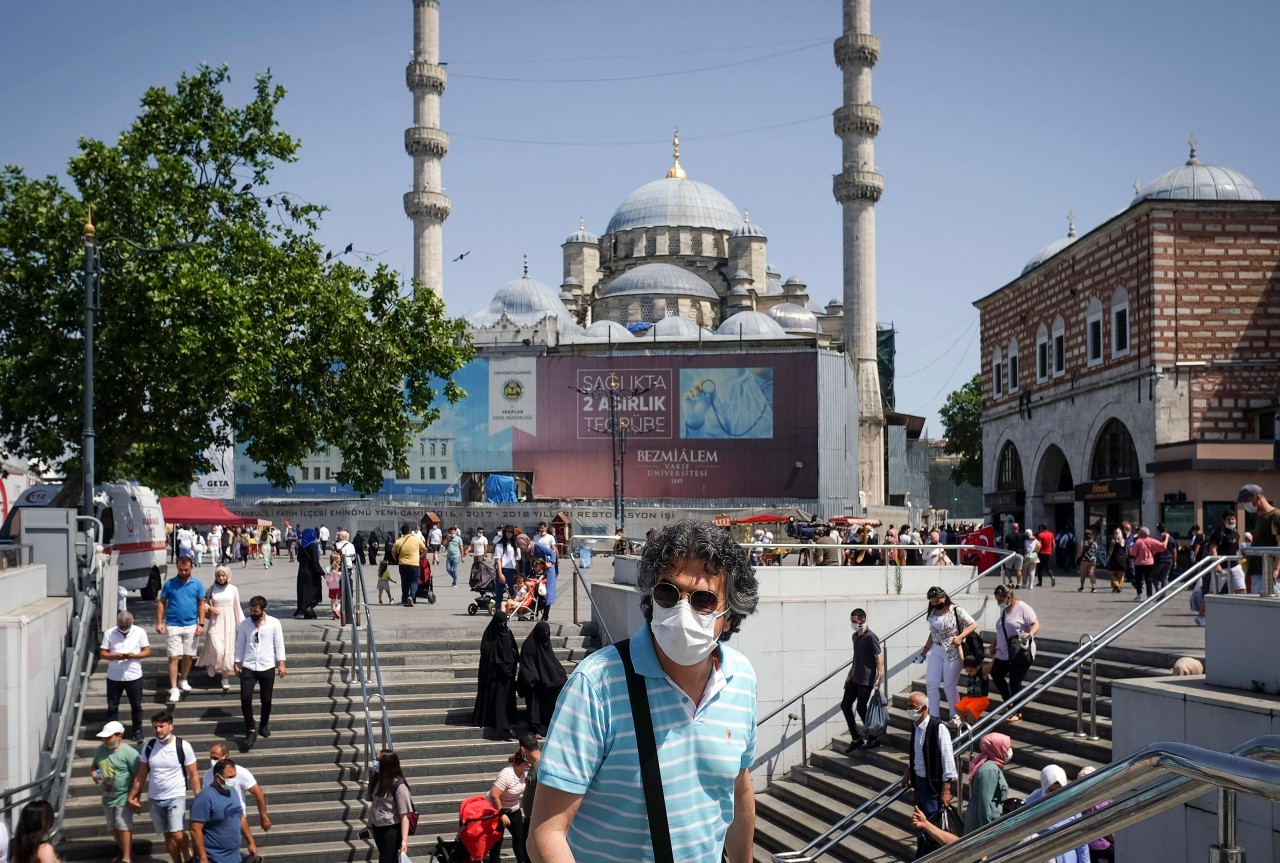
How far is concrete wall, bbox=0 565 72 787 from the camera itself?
854 cm

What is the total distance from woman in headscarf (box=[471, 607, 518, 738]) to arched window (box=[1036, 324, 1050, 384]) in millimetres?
23668

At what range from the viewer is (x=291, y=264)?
56.6 feet

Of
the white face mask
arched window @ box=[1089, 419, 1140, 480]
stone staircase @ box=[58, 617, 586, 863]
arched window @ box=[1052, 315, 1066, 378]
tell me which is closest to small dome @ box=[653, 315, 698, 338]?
arched window @ box=[1052, 315, 1066, 378]

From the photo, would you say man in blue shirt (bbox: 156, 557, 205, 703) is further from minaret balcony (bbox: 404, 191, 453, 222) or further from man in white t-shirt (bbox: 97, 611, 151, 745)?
minaret balcony (bbox: 404, 191, 453, 222)

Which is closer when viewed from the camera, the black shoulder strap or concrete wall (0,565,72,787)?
the black shoulder strap

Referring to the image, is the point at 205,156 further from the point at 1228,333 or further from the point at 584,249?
the point at 584,249

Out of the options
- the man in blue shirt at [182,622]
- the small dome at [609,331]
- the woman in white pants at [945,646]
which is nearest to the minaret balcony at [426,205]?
the small dome at [609,331]

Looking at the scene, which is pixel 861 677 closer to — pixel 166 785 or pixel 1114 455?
pixel 166 785

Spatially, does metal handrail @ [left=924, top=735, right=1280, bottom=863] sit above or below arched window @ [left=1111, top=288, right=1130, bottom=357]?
below

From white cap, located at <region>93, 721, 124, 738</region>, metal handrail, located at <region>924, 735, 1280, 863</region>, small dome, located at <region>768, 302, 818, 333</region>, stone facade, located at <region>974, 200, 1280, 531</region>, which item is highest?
small dome, located at <region>768, 302, 818, 333</region>

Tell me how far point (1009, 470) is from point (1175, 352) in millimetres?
11109

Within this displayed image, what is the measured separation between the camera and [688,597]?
2.75 m

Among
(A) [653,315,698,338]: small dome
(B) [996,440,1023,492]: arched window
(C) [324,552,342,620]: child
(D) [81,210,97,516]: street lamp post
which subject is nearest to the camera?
(D) [81,210,97,516]: street lamp post

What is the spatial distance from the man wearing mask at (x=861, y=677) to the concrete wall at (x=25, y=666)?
21.8 feet
